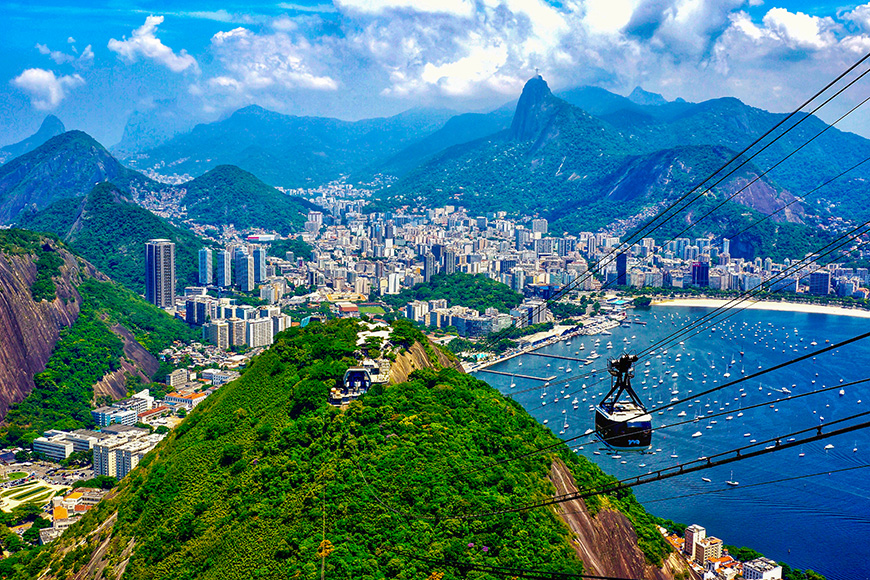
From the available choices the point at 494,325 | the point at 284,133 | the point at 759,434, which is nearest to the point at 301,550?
the point at 759,434

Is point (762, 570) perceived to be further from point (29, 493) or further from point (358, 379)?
point (29, 493)

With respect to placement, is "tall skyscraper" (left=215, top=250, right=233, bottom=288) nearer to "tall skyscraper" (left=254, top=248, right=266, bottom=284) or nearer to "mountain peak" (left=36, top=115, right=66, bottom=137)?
"tall skyscraper" (left=254, top=248, right=266, bottom=284)

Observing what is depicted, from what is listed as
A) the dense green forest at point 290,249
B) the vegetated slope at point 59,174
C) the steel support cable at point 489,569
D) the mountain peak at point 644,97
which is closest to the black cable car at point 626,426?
the steel support cable at point 489,569

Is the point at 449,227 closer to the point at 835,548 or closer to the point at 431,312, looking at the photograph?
the point at 431,312

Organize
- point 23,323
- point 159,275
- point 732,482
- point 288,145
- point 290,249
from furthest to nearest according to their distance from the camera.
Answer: point 288,145
point 290,249
point 159,275
point 23,323
point 732,482

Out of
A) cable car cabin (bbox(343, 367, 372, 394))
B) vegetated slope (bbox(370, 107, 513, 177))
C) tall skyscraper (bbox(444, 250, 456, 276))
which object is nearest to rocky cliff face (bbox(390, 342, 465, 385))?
cable car cabin (bbox(343, 367, 372, 394))

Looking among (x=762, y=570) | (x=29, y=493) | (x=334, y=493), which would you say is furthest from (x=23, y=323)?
(x=762, y=570)
